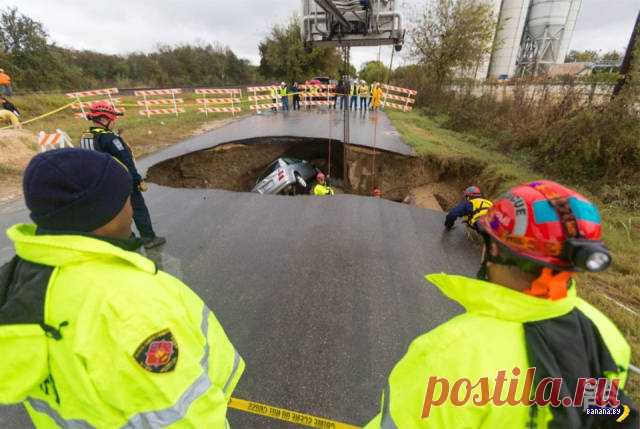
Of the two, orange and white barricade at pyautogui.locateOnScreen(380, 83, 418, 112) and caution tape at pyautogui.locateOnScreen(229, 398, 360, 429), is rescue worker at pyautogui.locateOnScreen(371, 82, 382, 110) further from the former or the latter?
caution tape at pyautogui.locateOnScreen(229, 398, 360, 429)

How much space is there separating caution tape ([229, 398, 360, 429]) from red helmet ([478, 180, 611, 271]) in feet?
6.26

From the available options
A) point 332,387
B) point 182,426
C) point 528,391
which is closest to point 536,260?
point 528,391

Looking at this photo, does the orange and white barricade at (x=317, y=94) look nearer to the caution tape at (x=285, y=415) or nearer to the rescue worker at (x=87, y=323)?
the caution tape at (x=285, y=415)

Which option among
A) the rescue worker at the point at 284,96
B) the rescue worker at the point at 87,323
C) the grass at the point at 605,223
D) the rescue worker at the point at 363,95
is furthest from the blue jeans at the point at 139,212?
the rescue worker at the point at 363,95

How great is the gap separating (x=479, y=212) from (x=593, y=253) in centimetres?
408

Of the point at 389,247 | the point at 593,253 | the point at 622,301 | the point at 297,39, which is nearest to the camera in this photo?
the point at 593,253

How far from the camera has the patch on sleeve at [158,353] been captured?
95cm

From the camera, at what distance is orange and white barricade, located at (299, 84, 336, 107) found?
19948 mm

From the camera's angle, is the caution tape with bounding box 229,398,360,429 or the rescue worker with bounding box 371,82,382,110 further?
the rescue worker with bounding box 371,82,382,110

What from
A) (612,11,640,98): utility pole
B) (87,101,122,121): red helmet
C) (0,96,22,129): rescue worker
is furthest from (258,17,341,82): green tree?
(87,101,122,121): red helmet

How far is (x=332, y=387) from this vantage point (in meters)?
2.44

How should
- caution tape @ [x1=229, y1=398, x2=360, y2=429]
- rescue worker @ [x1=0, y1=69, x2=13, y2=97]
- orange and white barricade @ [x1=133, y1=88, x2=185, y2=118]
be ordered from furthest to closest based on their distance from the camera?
orange and white barricade @ [x1=133, y1=88, x2=185, y2=118] < rescue worker @ [x1=0, y1=69, x2=13, y2=97] < caution tape @ [x1=229, y1=398, x2=360, y2=429]

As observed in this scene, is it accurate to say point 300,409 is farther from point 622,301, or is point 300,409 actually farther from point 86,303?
point 622,301

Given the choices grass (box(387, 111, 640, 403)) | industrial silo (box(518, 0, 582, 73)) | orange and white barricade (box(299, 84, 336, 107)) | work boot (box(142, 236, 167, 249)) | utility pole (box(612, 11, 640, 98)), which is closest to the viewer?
grass (box(387, 111, 640, 403))
